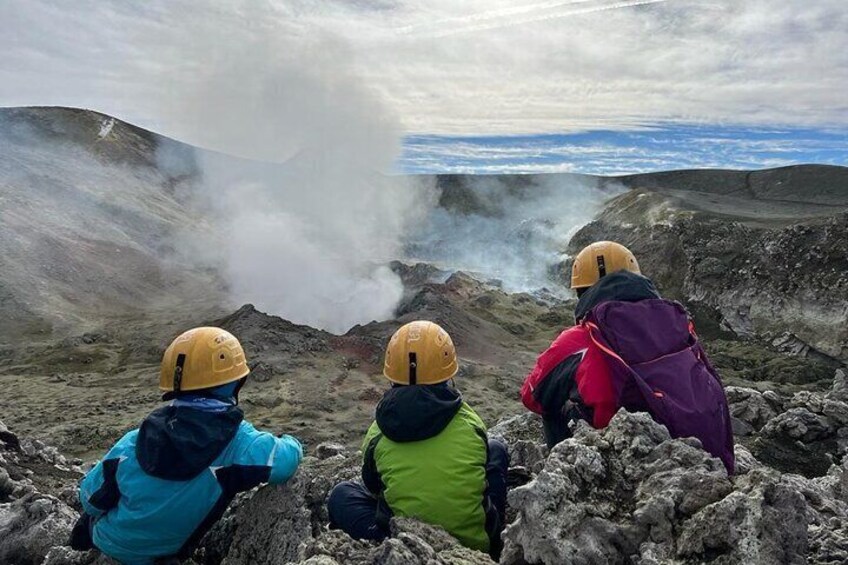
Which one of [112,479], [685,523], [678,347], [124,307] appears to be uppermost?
[678,347]

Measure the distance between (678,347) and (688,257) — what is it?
81.8 feet

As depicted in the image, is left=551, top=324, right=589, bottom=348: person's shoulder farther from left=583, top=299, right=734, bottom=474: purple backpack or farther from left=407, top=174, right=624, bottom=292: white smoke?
left=407, top=174, right=624, bottom=292: white smoke

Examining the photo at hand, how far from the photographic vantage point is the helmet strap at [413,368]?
3736 millimetres

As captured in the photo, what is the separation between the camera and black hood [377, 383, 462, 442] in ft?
11.1

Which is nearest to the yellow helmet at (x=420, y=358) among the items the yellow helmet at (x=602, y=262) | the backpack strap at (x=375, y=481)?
the backpack strap at (x=375, y=481)

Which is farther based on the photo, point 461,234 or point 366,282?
point 461,234

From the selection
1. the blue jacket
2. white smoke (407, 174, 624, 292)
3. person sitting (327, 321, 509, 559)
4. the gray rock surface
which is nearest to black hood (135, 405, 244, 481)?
the blue jacket

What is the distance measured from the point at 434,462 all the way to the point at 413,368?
62cm

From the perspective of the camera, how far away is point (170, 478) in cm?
334

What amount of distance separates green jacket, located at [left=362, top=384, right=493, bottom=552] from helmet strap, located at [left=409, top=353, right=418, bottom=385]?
0.18m

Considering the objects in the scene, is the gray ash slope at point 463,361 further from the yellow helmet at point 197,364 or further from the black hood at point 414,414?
the yellow helmet at point 197,364

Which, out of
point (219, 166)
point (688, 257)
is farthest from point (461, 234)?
point (688, 257)

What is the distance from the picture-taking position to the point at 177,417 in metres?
3.34

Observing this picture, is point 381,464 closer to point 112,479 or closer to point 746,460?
point 112,479
